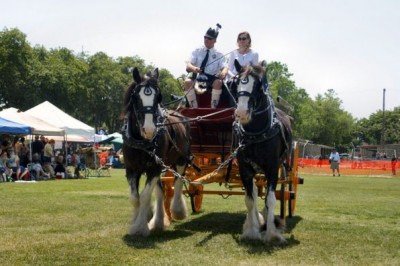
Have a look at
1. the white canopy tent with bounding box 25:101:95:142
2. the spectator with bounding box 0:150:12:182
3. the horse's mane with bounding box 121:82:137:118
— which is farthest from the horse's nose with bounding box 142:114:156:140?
the white canopy tent with bounding box 25:101:95:142

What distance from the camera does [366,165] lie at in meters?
44.8

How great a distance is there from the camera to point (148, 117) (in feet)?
22.7

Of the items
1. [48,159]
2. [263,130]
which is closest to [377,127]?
[48,159]

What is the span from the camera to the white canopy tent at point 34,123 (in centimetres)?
2364

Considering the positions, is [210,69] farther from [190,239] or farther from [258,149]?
[190,239]

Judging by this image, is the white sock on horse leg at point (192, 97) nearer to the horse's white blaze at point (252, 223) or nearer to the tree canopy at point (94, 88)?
the horse's white blaze at point (252, 223)

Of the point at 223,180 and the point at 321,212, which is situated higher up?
the point at 223,180

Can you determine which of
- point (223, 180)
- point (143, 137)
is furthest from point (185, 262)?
point (223, 180)

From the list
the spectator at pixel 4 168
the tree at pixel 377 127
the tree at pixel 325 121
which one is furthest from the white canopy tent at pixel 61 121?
the tree at pixel 377 127

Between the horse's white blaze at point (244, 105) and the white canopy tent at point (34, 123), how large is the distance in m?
17.9

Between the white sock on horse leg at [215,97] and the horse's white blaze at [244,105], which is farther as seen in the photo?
the white sock on horse leg at [215,97]

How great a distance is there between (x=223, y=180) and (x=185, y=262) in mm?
2967

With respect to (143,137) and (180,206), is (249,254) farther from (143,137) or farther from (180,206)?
(180,206)

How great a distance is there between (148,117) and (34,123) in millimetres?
18657
